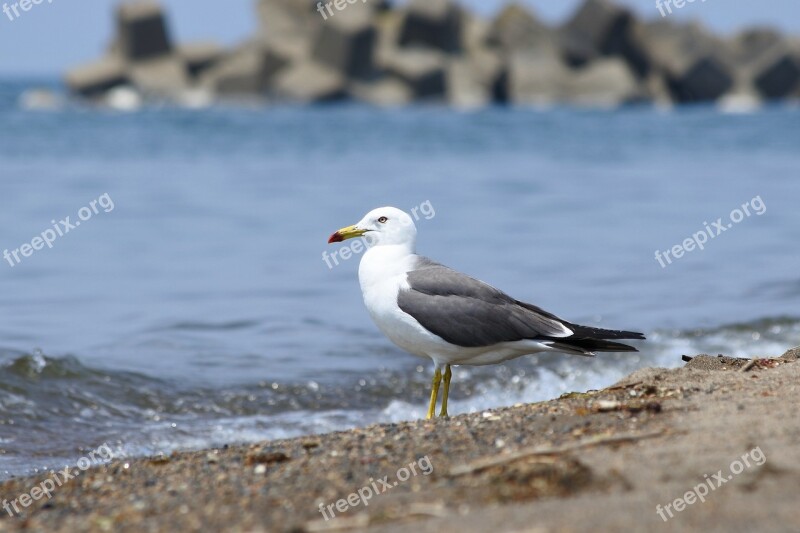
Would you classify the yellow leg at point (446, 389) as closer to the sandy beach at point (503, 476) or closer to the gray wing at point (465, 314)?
the gray wing at point (465, 314)

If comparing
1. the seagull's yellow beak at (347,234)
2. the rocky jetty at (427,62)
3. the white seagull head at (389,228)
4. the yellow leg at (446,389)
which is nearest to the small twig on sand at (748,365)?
the yellow leg at (446,389)

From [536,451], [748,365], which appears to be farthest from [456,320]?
[536,451]

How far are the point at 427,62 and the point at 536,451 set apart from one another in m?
70.9

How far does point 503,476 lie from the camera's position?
4.13 meters

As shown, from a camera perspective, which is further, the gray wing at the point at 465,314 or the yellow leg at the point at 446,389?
the yellow leg at the point at 446,389

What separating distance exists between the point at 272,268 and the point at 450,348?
7570 mm

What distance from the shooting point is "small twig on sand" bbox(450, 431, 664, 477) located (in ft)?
13.9

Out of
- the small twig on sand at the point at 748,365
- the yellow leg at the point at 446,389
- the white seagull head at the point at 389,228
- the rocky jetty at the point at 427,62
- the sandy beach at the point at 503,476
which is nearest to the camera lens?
the sandy beach at the point at 503,476

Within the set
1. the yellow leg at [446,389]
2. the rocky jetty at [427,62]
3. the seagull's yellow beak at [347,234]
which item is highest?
the seagull's yellow beak at [347,234]

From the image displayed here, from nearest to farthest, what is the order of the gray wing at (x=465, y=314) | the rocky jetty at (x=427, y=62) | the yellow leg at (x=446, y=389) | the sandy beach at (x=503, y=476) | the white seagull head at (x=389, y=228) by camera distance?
the sandy beach at (x=503, y=476) → the gray wing at (x=465, y=314) → the yellow leg at (x=446, y=389) → the white seagull head at (x=389, y=228) → the rocky jetty at (x=427, y=62)

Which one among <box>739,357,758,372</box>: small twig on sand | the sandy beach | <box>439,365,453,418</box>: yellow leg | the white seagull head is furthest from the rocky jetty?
the sandy beach

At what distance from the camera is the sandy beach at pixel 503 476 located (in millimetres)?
3730

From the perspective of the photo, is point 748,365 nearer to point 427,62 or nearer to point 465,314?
point 465,314

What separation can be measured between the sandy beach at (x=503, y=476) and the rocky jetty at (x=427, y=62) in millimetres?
66418
